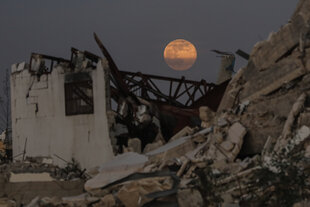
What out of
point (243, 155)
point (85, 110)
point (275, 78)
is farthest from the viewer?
point (85, 110)

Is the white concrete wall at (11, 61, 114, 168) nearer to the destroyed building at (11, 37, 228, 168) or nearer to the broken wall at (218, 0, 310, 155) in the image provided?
the destroyed building at (11, 37, 228, 168)

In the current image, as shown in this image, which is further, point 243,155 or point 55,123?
point 55,123

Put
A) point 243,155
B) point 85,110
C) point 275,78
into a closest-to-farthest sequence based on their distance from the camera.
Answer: point 243,155, point 275,78, point 85,110

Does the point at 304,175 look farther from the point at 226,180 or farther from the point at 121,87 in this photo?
the point at 121,87

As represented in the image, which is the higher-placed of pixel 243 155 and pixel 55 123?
pixel 55 123

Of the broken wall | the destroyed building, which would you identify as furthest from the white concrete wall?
the broken wall

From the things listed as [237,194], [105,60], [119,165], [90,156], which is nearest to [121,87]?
[105,60]

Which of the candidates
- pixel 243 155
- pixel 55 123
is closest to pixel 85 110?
pixel 55 123

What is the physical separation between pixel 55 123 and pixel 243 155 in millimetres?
6730

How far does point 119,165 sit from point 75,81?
407 centimetres

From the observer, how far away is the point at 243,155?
545 inches

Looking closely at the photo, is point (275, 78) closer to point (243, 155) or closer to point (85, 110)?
point (243, 155)

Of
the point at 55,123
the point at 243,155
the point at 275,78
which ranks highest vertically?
the point at 275,78

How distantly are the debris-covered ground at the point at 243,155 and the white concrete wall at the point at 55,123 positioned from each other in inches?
34.0
